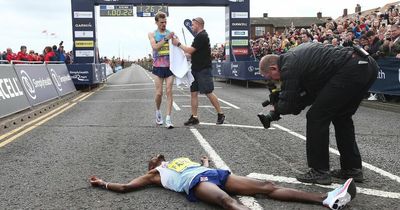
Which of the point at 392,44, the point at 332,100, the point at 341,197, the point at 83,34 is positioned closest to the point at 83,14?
the point at 83,34

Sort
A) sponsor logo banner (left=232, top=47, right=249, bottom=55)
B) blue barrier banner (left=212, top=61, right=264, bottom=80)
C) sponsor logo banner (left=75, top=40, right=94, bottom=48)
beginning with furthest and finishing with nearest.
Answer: sponsor logo banner (left=232, top=47, right=249, bottom=55) < sponsor logo banner (left=75, top=40, right=94, bottom=48) < blue barrier banner (left=212, top=61, right=264, bottom=80)

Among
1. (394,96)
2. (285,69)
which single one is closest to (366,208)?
(285,69)

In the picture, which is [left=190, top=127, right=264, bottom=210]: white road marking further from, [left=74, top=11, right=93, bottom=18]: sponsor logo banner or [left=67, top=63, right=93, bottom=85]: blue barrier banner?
[left=74, top=11, right=93, bottom=18]: sponsor logo banner

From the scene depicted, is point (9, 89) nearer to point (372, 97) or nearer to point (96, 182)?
point (96, 182)

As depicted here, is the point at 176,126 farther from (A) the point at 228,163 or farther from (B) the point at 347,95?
(B) the point at 347,95

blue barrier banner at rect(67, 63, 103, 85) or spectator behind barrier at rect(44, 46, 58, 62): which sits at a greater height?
spectator behind barrier at rect(44, 46, 58, 62)

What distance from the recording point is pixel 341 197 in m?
3.85

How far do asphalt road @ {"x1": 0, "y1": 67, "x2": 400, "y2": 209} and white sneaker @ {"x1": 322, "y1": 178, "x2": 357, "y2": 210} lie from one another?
207mm

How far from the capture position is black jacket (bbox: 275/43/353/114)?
4.56m

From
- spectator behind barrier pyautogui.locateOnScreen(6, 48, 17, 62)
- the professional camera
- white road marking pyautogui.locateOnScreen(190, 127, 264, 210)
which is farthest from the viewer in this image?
spectator behind barrier pyautogui.locateOnScreen(6, 48, 17, 62)

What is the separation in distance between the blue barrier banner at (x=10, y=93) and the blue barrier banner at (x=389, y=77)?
9.67m

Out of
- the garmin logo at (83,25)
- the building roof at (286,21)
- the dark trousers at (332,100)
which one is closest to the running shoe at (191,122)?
the dark trousers at (332,100)

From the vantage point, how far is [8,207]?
4199mm

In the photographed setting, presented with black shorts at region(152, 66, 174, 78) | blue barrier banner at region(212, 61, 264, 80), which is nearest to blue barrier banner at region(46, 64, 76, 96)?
black shorts at region(152, 66, 174, 78)
